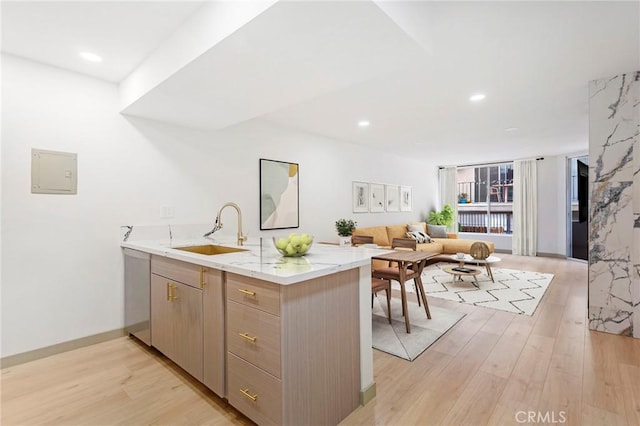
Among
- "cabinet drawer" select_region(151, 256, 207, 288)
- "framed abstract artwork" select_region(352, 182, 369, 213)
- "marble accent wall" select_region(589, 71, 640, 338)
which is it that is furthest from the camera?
"framed abstract artwork" select_region(352, 182, 369, 213)

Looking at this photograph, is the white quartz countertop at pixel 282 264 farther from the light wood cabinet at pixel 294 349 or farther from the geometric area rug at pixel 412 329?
the geometric area rug at pixel 412 329

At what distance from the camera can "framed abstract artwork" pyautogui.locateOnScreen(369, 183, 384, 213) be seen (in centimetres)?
607

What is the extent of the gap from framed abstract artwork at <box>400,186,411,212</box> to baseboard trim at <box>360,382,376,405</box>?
5.53 metres

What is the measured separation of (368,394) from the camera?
1830mm

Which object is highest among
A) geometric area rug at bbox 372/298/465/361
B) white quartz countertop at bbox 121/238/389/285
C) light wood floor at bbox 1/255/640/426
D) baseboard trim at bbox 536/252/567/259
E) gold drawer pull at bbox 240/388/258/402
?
white quartz countertop at bbox 121/238/389/285

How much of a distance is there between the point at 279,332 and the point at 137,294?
6.12 feet

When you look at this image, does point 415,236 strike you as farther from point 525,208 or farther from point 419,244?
point 525,208

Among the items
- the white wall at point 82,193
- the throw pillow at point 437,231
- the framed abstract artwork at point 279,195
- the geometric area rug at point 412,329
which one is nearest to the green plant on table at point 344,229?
the framed abstract artwork at point 279,195

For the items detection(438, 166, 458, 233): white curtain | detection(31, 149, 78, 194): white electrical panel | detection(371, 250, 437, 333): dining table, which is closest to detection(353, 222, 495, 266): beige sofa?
detection(438, 166, 458, 233): white curtain

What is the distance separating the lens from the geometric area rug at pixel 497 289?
12.1 ft

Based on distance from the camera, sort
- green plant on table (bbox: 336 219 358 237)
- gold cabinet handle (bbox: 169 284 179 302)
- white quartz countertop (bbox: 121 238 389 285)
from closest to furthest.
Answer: white quartz countertop (bbox: 121 238 389 285) → gold cabinet handle (bbox: 169 284 179 302) → green plant on table (bbox: 336 219 358 237)

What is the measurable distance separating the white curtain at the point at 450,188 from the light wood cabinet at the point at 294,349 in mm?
7565

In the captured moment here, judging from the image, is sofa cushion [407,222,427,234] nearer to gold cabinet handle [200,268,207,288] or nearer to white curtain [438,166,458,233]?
white curtain [438,166,458,233]

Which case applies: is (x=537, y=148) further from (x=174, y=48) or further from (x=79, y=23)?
(x=79, y=23)
